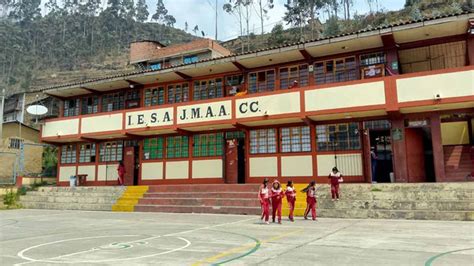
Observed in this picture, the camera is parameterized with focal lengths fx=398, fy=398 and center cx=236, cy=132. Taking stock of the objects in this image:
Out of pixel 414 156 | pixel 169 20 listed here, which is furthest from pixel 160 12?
pixel 414 156

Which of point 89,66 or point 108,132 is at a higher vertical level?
point 89,66

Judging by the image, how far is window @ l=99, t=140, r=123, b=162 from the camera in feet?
79.3

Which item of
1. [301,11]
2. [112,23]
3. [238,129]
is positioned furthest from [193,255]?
[112,23]

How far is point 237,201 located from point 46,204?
11.3 metres

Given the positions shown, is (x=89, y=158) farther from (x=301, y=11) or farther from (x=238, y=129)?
(x=301, y=11)

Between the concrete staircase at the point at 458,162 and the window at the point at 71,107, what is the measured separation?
2178cm

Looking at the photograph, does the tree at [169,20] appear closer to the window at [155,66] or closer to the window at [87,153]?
the window at [155,66]

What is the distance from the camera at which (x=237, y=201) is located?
54.1 feet

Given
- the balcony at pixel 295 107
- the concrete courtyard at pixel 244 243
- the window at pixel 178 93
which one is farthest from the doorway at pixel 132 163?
the concrete courtyard at pixel 244 243

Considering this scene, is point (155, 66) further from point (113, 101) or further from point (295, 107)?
point (295, 107)

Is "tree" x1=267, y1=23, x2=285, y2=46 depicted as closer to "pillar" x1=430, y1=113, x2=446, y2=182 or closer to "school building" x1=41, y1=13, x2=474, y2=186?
"school building" x1=41, y1=13, x2=474, y2=186

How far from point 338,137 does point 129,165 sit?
1250 cm

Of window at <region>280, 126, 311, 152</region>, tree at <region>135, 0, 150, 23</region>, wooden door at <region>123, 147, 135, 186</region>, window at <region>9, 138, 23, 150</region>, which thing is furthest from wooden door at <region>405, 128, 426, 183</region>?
tree at <region>135, 0, 150, 23</region>

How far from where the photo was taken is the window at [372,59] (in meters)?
17.9
